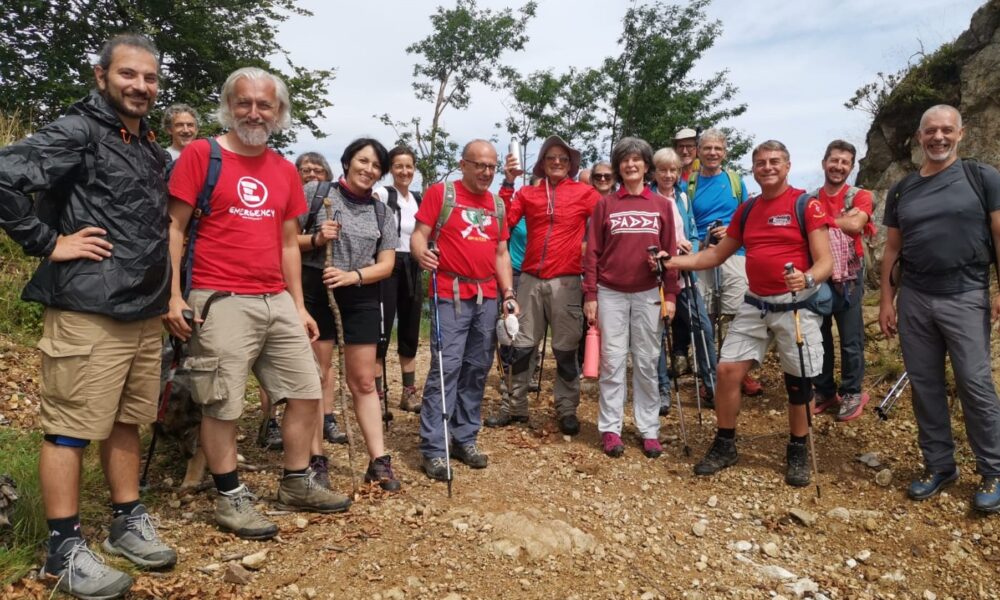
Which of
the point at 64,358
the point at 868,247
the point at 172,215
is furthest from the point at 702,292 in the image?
the point at 64,358

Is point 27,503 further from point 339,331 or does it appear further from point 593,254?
point 593,254

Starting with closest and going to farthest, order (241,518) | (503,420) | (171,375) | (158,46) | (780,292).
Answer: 1. (241,518)
2. (171,375)
3. (780,292)
4. (503,420)
5. (158,46)

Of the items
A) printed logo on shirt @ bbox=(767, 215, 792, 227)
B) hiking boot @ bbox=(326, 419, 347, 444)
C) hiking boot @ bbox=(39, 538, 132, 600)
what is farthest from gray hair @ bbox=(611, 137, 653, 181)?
hiking boot @ bbox=(39, 538, 132, 600)

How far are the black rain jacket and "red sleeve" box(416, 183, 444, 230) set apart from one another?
1.98 m

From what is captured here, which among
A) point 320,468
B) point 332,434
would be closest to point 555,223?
point 332,434

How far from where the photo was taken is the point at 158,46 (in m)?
18.5

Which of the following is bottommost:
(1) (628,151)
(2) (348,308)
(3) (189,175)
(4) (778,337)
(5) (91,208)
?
(4) (778,337)

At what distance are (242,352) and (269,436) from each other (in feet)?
7.12

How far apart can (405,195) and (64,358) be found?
392cm

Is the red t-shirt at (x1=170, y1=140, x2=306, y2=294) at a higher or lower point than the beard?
lower

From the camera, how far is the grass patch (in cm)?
310

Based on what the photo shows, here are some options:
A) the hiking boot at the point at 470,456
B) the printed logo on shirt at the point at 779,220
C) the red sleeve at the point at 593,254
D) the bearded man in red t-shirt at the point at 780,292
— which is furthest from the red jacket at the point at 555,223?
the hiking boot at the point at 470,456

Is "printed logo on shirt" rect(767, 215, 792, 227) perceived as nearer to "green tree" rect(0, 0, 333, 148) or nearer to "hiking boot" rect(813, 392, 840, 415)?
"hiking boot" rect(813, 392, 840, 415)

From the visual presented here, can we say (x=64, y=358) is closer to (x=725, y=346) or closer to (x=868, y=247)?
(x=725, y=346)
